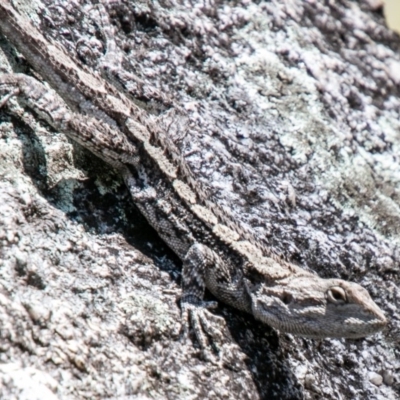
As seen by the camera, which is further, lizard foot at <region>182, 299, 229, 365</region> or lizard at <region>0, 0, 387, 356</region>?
lizard at <region>0, 0, 387, 356</region>

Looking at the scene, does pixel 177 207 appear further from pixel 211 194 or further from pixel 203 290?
pixel 203 290

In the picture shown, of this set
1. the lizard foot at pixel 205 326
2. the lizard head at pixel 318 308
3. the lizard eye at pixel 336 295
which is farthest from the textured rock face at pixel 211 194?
the lizard eye at pixel 336 295

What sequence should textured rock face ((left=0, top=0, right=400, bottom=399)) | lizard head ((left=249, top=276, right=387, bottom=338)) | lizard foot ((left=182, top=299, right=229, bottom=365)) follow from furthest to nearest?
lizard head ((left=249, top=276, right=387, bottom=338))
lizard foot ((left=182, top=299, right=229, bottom=365))
textured rock face ((left=0, top=0, right=400, bottom=399))

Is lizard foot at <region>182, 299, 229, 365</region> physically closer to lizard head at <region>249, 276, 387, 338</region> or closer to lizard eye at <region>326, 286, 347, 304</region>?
lizard head at <region>249, 276, 387, 338</region>

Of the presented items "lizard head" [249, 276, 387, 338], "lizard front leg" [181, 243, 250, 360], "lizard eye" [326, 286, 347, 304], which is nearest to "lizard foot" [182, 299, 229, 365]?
"lizard front leg" [181, 243, 250, 360]

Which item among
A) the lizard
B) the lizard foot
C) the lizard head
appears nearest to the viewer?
the lizard foot

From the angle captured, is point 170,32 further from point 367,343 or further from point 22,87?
point 367,343

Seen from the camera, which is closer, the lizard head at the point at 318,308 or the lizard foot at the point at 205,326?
the lizard foot at the point at 205,326

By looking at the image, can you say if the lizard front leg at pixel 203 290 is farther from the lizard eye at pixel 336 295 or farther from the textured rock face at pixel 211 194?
the lizard eye at pixel 336 295
